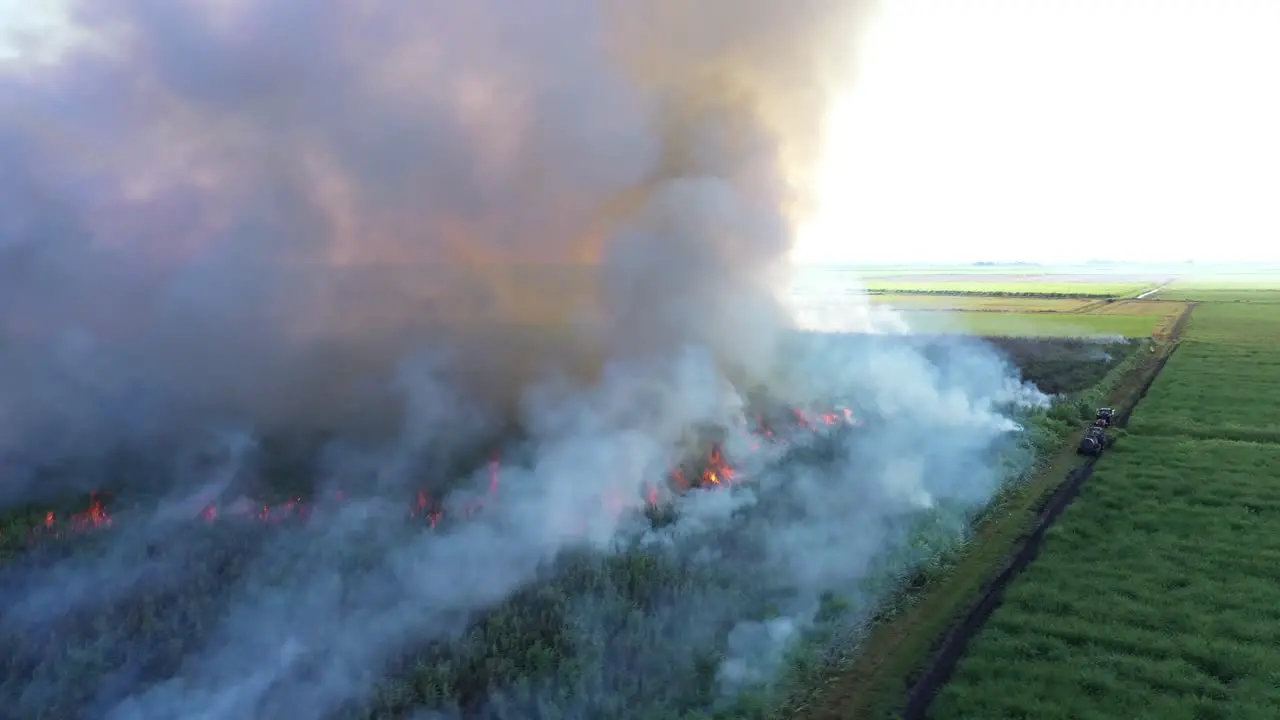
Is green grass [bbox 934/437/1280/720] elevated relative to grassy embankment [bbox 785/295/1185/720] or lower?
lower

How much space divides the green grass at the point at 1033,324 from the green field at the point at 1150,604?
116 feet

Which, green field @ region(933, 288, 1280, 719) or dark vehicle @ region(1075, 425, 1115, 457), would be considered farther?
dark vehicle @ region(1075, 425, 1115, 457)

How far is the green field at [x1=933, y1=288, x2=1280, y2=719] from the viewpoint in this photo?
438 inches

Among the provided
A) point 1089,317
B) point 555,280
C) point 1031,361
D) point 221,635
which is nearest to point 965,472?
point 555,280

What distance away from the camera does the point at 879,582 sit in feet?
48.1

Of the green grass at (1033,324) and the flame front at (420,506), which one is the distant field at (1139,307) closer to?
the green grass at (1033,324)

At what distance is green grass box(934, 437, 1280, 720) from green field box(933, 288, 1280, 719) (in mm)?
25

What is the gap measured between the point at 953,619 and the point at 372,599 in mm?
10641

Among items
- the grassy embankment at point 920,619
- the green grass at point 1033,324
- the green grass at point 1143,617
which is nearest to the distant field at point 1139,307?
the green grass at point 1033,324

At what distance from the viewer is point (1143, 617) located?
43.5 ft

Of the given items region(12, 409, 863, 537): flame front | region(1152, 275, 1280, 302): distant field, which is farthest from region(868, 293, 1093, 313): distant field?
region(12, 409, 863, 537): flame front

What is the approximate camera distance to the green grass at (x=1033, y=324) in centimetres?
5781

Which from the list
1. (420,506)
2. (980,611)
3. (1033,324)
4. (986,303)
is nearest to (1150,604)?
(980,611)

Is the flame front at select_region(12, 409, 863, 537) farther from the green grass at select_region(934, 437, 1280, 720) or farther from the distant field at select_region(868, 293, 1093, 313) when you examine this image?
the distant field at select_region(868, 293, 1093, 313)
